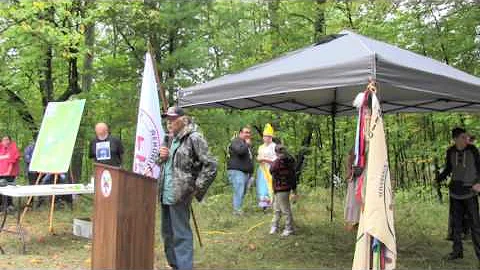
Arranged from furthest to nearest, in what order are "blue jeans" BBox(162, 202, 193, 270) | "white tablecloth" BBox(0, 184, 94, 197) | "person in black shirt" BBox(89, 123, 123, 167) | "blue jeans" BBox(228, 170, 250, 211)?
"blue jeans" BBox(228, 170, 250, 211) → "person in black shirt" BBox(89, 123, 123, 167) → "white tablecloth" BBox(0, 184, 94, 197) → "blue jeans" BBox(162, 202, 193, 270)

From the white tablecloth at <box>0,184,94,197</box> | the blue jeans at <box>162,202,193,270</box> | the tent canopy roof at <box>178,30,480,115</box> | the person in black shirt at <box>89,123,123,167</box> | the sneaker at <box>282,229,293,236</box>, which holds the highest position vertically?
the tent canopy roof at <box>178,30,480,115</box>

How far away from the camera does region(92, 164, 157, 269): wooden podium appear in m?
4.46

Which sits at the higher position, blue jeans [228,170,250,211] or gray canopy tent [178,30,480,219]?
gray canopy tent [178,30,480,219]

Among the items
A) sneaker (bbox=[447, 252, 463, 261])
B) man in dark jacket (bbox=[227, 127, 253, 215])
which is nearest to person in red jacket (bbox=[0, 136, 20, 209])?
man in dark jacket (bbox=[227, 127, 253, 215])

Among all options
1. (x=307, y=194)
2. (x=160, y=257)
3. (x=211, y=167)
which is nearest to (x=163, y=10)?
(x=307, y=194)

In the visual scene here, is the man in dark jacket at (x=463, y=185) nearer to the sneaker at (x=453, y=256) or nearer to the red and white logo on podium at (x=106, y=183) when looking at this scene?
the sneaker at (x=453, y=256)

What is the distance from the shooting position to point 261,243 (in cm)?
724

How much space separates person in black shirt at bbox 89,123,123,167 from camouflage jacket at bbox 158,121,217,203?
3740mm

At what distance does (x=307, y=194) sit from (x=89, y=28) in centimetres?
669

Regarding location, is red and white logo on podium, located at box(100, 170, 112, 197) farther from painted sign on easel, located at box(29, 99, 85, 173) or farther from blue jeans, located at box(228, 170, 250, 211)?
blue jeans, located at box(228, 170, 250, 211)

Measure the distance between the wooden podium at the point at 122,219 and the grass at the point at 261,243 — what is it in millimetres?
1354

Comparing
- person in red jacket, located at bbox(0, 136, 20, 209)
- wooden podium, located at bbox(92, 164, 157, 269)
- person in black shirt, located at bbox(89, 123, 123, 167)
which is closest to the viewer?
wooden podium, located at bbox(92, 164, 157, 269)

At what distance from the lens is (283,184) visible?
24.8ft

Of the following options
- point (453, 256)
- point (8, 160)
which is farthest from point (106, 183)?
point (8, 160)
